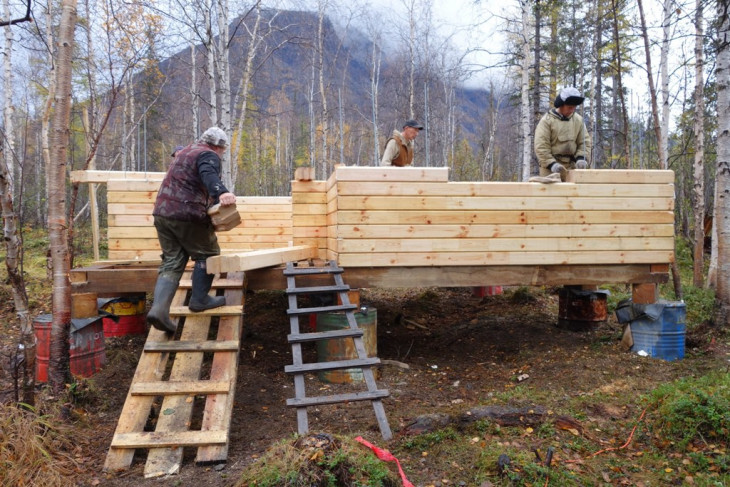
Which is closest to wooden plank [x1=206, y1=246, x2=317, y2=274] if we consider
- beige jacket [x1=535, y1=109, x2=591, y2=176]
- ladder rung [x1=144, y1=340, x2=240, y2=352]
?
ladder rung [x1=144, y1=340, x2=240, y2=352]

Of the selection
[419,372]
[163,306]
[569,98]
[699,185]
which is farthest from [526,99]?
[163,306]

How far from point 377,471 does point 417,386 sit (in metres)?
2.59

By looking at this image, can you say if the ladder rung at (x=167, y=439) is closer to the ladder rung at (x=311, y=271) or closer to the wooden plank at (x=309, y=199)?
the ladder rung at (x=311, y=271)

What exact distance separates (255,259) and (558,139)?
433cm

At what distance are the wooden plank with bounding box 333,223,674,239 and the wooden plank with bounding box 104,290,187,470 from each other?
2.26 meters

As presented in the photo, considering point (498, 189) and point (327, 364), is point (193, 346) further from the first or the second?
point (498, 189)

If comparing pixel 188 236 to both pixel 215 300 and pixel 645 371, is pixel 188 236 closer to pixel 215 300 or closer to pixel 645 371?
pixel 215 300

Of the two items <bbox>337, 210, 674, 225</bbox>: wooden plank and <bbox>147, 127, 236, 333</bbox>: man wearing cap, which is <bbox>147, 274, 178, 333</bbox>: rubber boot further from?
<bbox>337, 210, 674, 225</bbox>: wooden plank

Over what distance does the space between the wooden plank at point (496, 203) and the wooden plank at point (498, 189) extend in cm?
5

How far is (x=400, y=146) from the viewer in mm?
7293

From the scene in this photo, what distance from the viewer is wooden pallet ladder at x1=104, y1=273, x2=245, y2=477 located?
3564 millimetres

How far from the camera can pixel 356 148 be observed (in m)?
41.3

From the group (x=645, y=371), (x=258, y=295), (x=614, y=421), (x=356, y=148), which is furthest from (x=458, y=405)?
(x=356, y=148)

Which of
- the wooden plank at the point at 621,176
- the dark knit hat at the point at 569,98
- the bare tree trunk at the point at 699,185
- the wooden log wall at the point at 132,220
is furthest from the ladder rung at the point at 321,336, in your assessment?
the bare tree trunk at the point at 699,185
